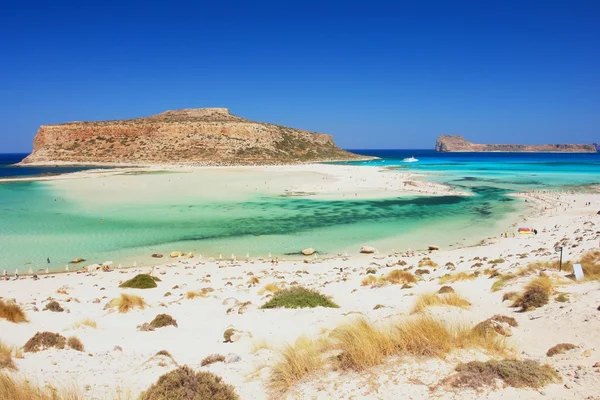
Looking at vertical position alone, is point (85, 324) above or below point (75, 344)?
below

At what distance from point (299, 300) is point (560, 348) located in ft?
20.1

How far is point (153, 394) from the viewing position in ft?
15.3

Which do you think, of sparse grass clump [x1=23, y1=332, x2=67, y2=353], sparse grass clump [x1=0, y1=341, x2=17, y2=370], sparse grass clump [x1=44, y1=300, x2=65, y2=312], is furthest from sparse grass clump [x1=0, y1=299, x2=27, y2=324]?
sparse grass clump [x1=0, y1=341, x2=17, y2=370]

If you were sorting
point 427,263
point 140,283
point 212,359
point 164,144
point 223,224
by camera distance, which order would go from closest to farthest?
point 212,359, point 140,283, point 427,263, point 223,224, point 164,144

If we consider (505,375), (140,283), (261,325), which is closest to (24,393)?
(261,325)

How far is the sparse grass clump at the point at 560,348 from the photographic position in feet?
18.9

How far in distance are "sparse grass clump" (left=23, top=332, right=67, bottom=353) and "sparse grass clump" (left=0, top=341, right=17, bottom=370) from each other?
0.33 meters

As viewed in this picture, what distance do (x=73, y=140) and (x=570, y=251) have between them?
118 metres

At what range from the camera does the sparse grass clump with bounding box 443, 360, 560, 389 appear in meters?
4.70

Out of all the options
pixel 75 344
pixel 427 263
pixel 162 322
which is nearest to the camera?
pixel 75 344

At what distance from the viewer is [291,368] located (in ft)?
18.0

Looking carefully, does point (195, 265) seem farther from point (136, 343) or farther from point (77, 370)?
point (77, 370)

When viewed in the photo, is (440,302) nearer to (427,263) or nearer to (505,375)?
(505,375)

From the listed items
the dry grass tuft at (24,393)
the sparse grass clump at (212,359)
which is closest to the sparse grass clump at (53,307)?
the sparse grass clump at (212,359)
